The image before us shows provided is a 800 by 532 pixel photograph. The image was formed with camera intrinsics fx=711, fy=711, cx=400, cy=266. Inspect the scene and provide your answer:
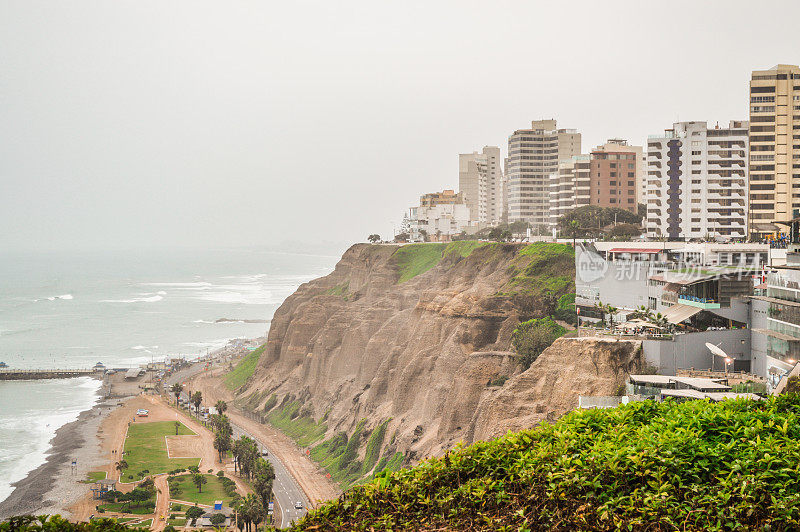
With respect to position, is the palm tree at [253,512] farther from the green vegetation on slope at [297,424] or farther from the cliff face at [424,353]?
the green vegetation on slope at [297,424]

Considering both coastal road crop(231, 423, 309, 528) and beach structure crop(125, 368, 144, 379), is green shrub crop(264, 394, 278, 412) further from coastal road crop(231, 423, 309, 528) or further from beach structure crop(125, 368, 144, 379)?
beach structure crop(125, 368, 144, 379)

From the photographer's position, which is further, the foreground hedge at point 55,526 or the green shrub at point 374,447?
the green shrub at point 374,447

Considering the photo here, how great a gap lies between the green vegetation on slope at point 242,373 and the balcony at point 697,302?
222 feet

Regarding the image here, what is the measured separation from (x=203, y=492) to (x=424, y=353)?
2102 centimetres

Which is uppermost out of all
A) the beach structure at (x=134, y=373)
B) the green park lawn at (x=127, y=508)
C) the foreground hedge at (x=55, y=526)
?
the foreground hedge at (x=55, y=526)

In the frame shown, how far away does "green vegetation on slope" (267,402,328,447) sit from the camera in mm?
70800

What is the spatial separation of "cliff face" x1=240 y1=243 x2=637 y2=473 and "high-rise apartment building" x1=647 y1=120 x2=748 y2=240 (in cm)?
2149

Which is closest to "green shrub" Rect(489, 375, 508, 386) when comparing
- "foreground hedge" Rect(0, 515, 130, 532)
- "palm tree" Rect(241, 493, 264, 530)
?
"palm tree" Rect(241, 493, 264, 530)

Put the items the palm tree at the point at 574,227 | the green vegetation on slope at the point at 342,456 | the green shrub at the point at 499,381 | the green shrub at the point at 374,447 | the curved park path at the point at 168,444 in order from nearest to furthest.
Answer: the green shrub at the point at 499,381, the curved park path at the point at 168,444, the green shrub at the point at 374,447, the green vegetation on slope at the point at 342,456, the palm tree at the point at 574,227

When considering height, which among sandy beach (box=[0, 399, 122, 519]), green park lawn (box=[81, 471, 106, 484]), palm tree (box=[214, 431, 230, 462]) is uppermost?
palm tree (box=[214, 431, 230, 462])

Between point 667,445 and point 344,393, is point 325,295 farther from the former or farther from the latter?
point 667,445

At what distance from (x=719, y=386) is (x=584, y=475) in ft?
62.4

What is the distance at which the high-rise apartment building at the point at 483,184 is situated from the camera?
587 feet

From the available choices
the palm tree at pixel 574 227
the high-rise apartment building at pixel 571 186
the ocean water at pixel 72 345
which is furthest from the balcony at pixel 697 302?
the high-rise apartment building at pixel 571 186
